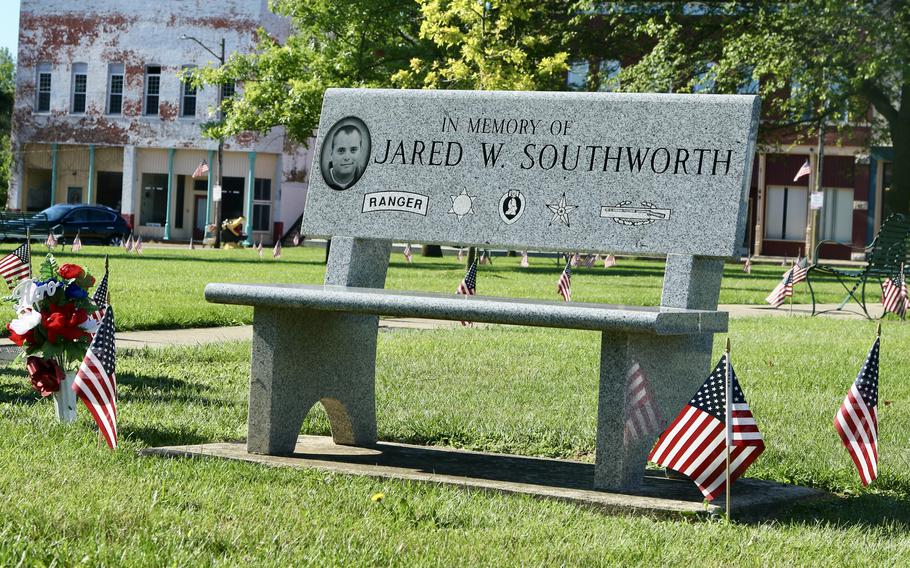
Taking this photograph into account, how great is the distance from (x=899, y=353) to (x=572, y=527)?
8.16 meters

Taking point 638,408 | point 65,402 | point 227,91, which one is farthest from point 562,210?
point 227,91

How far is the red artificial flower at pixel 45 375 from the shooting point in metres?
7.50

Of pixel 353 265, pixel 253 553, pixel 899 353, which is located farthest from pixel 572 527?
pixel 899 353

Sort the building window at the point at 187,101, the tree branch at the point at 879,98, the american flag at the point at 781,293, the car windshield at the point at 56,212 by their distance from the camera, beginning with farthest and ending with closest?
the building window at the point at 187,101
the car windshield at the point at 56,212
the tree branch at the point at 879,98
the american flag at the point at 781,293

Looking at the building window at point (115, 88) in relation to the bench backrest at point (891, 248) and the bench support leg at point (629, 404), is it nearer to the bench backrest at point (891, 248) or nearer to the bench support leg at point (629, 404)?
the bench backrest at point (891, 248)

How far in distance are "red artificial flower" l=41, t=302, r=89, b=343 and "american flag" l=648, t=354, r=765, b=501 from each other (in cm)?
341

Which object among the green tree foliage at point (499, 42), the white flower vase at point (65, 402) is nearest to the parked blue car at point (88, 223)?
the green tree foliage at point (499, 42)

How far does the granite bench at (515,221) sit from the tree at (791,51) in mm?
21458

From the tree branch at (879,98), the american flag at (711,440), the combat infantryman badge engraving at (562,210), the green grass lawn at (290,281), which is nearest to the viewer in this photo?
the american flag at (711,440)

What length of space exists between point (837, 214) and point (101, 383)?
53.2m

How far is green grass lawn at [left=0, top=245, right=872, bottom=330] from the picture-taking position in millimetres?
15533

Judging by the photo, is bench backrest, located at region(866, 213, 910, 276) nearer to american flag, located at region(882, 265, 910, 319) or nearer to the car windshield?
american flag, located at region(882, 265, 910, 319)

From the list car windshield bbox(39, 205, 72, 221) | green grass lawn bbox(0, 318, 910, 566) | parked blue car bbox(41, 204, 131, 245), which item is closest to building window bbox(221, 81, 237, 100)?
parked blue car bbox(41, 204, 131, 245)

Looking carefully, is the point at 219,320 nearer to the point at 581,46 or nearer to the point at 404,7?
the point at 581,46
